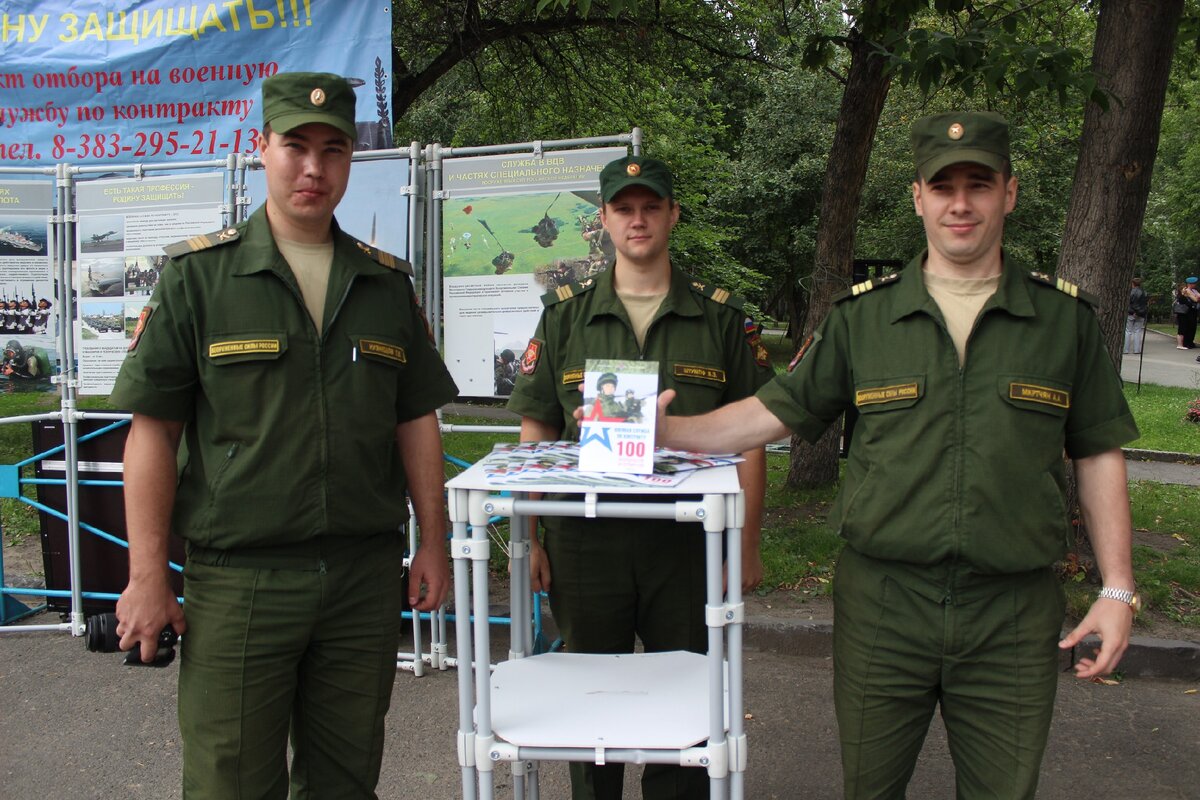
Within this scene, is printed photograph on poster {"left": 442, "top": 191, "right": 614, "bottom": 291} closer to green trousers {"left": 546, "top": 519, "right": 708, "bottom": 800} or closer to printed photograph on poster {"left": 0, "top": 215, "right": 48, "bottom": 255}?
green trousers {"left": 546, "top": 519, "right": 708, "bottom": 800}

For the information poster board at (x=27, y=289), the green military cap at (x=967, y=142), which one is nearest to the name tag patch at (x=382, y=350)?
the green military cap at (x=967, y=142)

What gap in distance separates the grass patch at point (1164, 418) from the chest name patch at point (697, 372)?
7.26 meters

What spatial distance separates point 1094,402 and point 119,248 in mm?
4426

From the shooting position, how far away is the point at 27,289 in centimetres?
511

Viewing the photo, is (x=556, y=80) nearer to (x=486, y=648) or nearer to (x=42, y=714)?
(x=42, y=714)

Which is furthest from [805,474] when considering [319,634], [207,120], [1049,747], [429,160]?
[319,634]

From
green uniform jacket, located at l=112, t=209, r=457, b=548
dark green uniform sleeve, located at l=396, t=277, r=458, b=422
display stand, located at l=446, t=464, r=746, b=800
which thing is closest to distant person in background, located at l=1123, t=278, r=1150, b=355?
dark green uniform sleeve, located at l=396, t=277, r=458, b=422

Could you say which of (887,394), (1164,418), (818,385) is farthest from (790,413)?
(1164,418)

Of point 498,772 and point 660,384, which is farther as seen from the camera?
point 498,772

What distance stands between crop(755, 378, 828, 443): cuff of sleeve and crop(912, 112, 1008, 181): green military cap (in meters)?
0.63

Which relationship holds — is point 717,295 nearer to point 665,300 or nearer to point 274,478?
point 665,300

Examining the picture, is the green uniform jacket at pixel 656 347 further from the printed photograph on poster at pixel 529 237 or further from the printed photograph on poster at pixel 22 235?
the printed photograph on poster at pixel 22 235

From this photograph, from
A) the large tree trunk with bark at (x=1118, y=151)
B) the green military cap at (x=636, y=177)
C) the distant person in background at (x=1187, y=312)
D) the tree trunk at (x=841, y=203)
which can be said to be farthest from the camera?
the distant person in background at (x=1187, y=312)

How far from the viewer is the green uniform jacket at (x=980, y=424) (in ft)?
7.24
